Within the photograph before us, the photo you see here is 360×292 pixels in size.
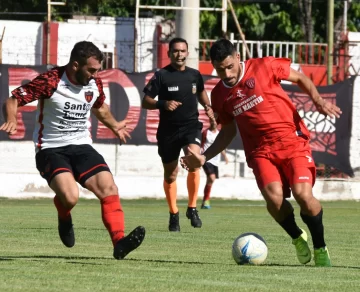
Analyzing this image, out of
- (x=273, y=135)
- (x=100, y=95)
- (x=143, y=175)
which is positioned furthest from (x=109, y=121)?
(x=143, y=175)

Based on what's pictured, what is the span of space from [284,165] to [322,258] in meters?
0.87

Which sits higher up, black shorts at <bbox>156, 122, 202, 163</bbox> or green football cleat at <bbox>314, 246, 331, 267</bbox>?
black shorts at <bbox>156, 122, 202, 163</bbox>

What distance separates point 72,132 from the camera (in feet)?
33.6

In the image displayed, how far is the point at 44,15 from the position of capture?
136 ft

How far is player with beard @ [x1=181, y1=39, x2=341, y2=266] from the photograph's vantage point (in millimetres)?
9719

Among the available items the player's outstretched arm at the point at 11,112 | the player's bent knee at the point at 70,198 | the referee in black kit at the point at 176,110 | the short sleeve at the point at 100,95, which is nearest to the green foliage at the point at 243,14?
the referee in black kit at the point at 176,110

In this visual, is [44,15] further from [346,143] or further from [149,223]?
[149,223]

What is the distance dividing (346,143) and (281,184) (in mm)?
14402

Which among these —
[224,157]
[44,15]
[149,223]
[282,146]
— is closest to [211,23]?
[44,15]

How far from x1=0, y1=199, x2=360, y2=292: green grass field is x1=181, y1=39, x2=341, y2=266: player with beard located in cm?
42

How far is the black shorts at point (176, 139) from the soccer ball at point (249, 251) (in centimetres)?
455

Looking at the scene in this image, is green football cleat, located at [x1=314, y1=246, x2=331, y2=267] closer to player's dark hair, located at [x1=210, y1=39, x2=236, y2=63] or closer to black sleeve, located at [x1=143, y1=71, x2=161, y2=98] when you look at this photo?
player's dark hair, located at [x1=210, y1=39, x2=236, y2=63]

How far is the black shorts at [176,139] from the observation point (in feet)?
46.8

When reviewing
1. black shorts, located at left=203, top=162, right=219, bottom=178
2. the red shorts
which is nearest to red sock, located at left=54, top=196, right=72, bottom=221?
the red shorts
